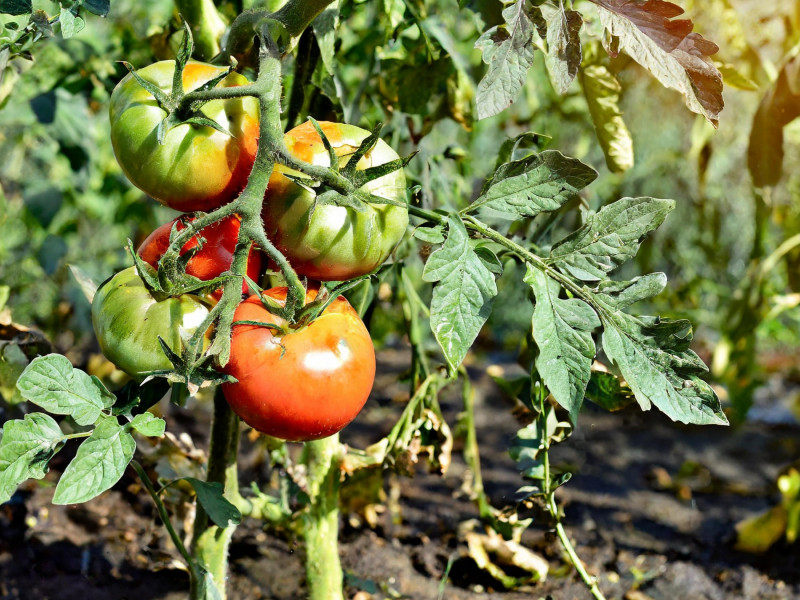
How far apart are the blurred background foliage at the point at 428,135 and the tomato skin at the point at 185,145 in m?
0.21

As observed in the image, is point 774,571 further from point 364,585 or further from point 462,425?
point 364,585

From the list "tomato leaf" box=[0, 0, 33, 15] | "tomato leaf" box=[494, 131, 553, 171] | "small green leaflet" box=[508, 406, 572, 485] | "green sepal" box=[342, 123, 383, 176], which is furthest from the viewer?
"small green leaflet" box=[508, 406, 572, 485]

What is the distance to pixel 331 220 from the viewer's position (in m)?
0.63

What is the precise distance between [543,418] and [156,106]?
57 cm

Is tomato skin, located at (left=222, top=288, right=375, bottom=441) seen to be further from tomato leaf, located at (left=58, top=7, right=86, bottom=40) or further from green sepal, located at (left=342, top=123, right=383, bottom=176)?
tomato leaf, located at (left=58, top=7, right=86, bottom=40)

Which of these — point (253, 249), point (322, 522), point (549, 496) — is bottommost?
point (322, 522)

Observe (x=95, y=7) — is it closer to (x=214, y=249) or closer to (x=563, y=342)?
(x=214, y=249)

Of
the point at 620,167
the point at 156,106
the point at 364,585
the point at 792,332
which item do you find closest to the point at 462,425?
the point at 364,585

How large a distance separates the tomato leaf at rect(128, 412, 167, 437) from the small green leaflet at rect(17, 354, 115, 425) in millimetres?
42

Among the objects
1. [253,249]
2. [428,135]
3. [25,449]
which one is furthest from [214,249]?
[428,135]

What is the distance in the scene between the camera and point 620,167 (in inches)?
38.7

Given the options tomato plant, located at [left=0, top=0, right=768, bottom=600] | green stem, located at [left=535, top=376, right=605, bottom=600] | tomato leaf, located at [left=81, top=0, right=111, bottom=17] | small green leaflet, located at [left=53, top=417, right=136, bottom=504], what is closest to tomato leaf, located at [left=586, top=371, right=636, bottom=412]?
green stem, located at [left=535, top=376, right=605, bottom=600]

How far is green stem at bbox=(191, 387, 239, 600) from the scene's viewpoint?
35.1 inches

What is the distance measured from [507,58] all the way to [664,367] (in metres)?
0.32
